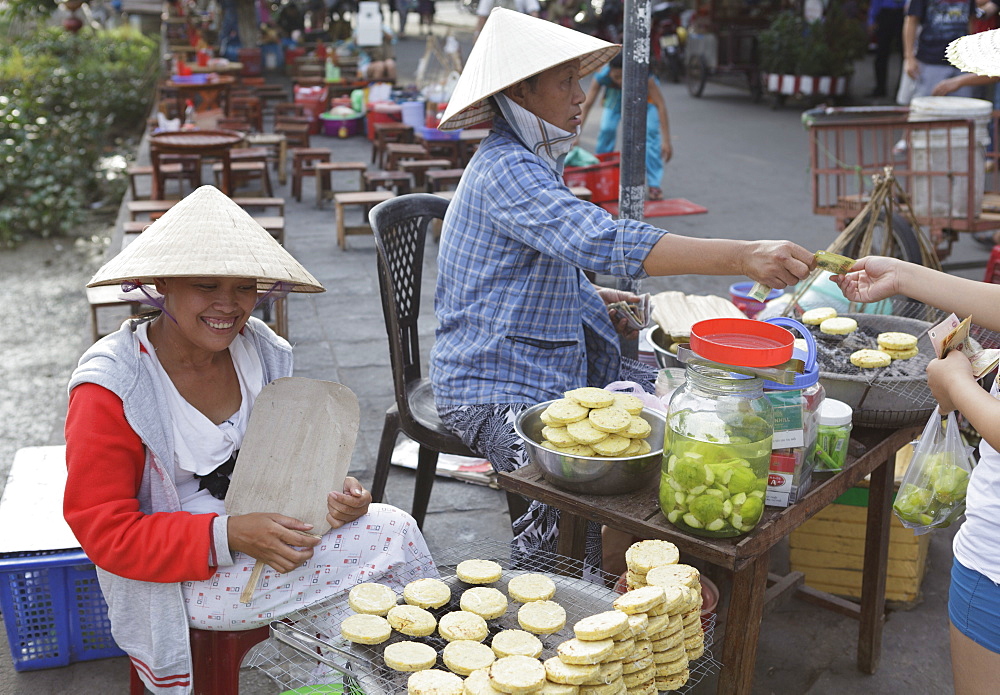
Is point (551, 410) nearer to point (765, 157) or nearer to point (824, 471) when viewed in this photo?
point (824, 471)

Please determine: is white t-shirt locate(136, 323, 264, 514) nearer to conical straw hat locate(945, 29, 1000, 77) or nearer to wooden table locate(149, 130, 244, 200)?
conical straw hat locate(945, 29, 1000, 77)

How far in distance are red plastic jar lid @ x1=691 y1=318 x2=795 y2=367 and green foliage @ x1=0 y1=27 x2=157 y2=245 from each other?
849 centimetres

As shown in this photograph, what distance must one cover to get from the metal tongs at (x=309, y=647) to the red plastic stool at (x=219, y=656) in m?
0.49

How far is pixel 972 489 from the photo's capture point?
2029 mm

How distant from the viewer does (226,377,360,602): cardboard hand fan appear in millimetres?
2238

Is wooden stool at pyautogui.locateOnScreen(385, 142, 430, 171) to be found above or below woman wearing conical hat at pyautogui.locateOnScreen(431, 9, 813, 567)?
above

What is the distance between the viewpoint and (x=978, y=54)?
2.34m

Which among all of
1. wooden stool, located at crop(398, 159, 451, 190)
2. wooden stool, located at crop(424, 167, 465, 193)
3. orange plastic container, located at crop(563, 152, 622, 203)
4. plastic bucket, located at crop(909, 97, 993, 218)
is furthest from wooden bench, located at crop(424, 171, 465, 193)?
plastic bucket, located at crop(909, 97, 993, 218)

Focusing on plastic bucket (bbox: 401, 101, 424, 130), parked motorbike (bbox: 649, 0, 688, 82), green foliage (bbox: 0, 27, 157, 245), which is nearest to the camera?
green foliage (bbox: 0, 27, 157, 245)

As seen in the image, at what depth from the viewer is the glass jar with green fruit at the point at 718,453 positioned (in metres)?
1.84

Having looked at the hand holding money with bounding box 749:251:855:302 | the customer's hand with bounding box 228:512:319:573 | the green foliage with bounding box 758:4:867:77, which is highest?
the green foliage with bounding box 758:4:867:77

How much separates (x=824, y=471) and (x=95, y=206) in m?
9.73

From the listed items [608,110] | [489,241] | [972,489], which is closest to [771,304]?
[489,241]

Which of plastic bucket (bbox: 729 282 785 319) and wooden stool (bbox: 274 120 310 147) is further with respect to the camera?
wooden stool (bbox: 274 120 310 147)
